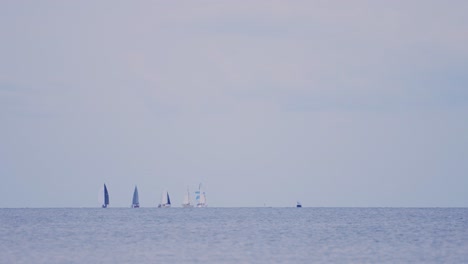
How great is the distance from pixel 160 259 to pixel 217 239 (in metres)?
19.0

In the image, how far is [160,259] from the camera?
54281 millimetres

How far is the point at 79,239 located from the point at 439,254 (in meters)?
31.0

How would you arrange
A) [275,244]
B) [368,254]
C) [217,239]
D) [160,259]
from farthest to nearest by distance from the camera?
[217,239]
[275,244]
[368,254]
[160,259]

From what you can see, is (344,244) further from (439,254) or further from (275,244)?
(439,254)

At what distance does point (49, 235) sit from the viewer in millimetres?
79500

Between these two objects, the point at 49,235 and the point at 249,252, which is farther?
the point at 49,235

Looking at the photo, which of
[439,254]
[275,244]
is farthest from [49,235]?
[439,254]

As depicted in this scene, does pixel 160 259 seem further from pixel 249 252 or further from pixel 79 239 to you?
pixel 79 239

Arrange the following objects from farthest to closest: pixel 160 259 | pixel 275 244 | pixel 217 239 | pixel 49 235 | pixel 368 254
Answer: pixel 49 235
pixel 217 239
pixel 275 244
pixel 368 254
pixel 160 259

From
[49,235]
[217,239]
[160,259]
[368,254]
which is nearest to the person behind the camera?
[160,259]

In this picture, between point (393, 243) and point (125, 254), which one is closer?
point (125, 254)

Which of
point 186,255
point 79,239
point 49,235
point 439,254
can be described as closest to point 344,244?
point 439,254

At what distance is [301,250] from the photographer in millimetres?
61531

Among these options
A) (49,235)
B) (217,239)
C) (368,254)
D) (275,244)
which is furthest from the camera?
(49,235)
